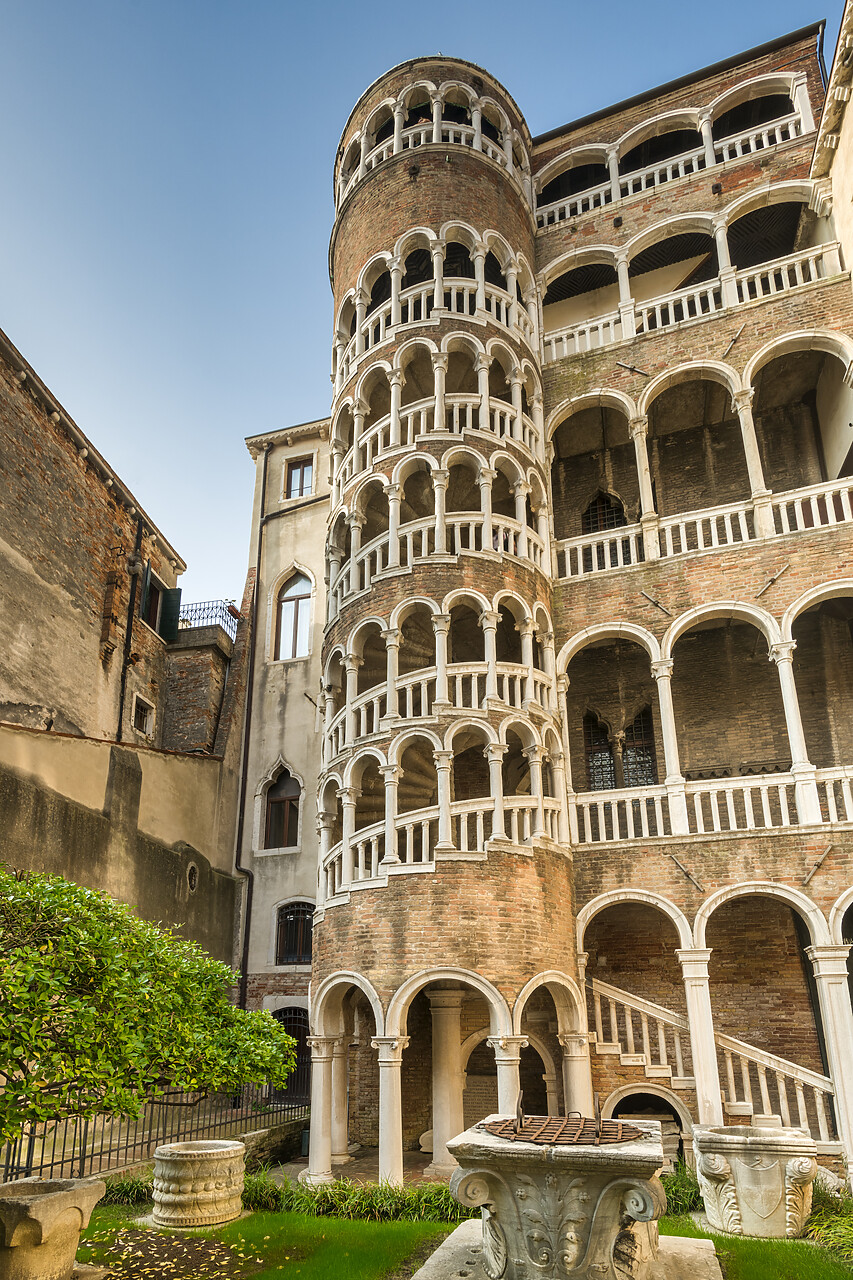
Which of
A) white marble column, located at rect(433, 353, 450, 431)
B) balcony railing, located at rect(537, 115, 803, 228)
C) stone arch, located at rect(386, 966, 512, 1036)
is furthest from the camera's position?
balcony railing, located at rect(537, 115, 803, 228)

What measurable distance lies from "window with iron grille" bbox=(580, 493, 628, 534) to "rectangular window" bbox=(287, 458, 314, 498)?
30.6ft

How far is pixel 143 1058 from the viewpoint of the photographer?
25.9 feet

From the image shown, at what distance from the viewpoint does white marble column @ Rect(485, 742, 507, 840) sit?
14.6 m

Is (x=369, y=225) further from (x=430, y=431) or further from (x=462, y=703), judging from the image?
(x=462, y=703)

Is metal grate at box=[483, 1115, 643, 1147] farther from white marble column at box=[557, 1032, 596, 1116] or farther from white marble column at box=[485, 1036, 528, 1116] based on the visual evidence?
white marble column at box=[557, 1032, 596, 1116]

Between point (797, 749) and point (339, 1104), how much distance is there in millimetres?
9696

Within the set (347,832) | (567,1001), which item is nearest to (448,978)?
(567,1001)

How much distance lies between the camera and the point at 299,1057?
20.4 meters

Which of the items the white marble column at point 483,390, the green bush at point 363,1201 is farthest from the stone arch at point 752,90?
the green bush at point 363,1201

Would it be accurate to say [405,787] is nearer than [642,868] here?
No

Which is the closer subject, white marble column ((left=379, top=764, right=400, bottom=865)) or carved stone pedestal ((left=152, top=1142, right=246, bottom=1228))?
carved stone pedestal ((left=152, top=1142, right=246, bottom=1228))

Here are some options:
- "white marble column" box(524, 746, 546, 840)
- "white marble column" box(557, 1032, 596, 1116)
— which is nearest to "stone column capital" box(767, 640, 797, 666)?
"white marble column" box(524, 746, 546, 840)

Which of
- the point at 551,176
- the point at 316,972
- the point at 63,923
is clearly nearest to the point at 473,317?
the point at 551,176

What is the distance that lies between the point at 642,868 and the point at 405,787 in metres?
4.40
